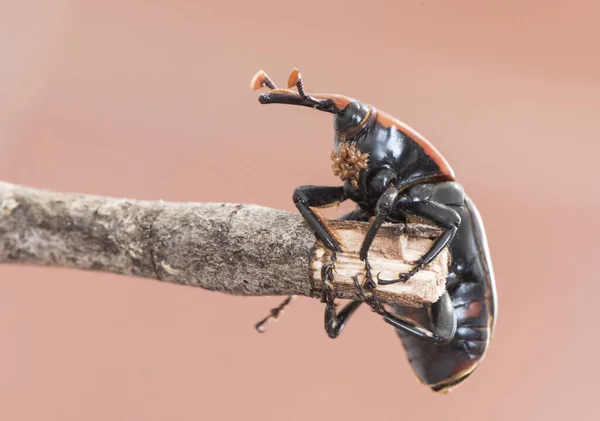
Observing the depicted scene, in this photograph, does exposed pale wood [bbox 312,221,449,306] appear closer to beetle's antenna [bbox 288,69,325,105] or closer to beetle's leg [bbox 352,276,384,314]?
beetle's leg [bbox 352,276,384,314]

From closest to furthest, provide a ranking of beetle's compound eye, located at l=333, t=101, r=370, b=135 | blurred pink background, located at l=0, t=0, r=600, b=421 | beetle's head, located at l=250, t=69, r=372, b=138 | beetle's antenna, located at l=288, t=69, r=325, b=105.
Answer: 1. beetle's antenna, located at l=288, t=69, r=325, b=105
2. beetle's head, located at l=250, t=69, r=372, b=138
3. beetle's compound eye, located at l=333, t=101, r=370, b=135
4. blurred pink background, located at l=0, t=0, r=600, b=421

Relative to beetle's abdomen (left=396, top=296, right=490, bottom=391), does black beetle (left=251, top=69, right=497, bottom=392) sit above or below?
above

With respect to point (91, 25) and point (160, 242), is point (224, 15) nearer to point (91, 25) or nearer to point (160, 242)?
point (91, 25)

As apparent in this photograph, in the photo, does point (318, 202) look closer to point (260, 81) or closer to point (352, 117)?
point (352, 117)

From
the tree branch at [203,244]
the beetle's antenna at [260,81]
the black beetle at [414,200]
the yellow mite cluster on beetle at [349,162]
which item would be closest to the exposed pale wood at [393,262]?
the tree branch at [203,244]

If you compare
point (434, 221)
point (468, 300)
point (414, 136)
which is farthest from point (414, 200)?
point (468, 300)

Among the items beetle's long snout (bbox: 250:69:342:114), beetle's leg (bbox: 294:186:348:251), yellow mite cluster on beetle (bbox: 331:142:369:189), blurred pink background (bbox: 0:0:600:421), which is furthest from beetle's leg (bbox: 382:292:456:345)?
blurred pink background (bbox: 0:0:600:421)

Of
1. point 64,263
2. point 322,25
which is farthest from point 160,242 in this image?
point 322,25
